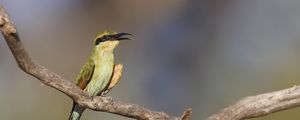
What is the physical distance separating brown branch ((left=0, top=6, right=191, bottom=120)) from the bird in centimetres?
27

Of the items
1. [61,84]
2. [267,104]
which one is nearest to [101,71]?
[61,84]

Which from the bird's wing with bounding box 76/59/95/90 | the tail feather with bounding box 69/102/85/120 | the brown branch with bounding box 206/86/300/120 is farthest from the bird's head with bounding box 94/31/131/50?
the brown branch with bounding box 206/86/300/120

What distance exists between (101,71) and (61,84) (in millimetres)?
629

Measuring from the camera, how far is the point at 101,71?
4.31 m

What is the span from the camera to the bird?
14.0ft

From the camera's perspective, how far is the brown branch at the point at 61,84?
10.8 feet

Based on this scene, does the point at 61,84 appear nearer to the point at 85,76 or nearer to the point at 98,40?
the point at 85,76

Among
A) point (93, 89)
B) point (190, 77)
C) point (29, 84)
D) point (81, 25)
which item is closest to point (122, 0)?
point (81, 25)

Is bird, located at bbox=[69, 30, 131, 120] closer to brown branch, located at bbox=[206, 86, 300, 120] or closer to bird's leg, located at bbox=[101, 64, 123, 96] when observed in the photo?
bird's leg, located at bbox=[101, 64, 123, 96]

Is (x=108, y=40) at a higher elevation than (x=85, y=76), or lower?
higher

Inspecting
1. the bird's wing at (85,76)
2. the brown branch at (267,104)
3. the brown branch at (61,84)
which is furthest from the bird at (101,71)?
the brown branch at (267,104)

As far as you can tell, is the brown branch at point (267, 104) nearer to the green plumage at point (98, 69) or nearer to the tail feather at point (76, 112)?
the green plumage at point (98, 69)

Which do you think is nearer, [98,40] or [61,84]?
[61,84]

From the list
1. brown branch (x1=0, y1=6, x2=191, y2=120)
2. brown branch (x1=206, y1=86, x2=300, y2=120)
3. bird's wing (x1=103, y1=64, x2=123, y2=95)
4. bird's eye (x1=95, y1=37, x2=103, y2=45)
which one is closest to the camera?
brown branch (x1=0, y1=6, x2=191, y2=120)
